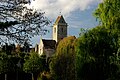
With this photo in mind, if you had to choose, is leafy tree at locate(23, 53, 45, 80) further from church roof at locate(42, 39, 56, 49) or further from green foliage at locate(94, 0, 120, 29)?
church roof at locate(42, 39, 56, 49)

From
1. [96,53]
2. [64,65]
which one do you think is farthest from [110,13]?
[64,65]

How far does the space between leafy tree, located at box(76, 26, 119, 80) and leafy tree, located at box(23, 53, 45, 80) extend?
2056 centimetres

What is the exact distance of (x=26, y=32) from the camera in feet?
35.8

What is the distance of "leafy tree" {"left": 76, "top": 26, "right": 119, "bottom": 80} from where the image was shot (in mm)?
28641

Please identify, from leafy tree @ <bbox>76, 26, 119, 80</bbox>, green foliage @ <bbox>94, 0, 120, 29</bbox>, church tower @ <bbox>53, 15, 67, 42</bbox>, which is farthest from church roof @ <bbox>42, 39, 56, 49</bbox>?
green foliage @ <bbox>94, 0, 120, 29</bbox>

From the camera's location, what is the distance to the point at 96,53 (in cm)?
2930

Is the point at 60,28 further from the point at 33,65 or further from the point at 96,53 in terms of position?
the point at 96,53

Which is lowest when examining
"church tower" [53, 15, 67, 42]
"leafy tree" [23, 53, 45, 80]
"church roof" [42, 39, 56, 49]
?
"leafy tree" [23, 53, 45, 80]

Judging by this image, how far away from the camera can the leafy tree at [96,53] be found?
94.0ft

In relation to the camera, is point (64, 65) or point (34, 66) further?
point (34, 66)

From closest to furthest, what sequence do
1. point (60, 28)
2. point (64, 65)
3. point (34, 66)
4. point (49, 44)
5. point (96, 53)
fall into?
point (96, 53), point (64, 65), point (34, 66), point (49, 44), point (60, 28)

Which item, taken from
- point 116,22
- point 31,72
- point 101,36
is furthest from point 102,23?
point 31,72

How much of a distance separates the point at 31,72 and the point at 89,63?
2226 cm

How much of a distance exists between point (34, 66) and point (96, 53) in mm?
22642
